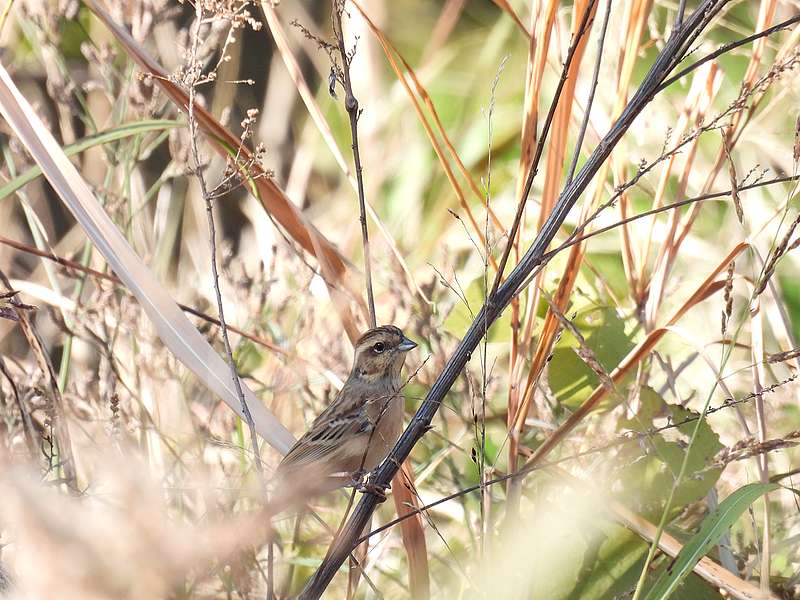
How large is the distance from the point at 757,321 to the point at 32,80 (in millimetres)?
3739

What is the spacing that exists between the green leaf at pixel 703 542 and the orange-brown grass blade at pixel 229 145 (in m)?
0.85

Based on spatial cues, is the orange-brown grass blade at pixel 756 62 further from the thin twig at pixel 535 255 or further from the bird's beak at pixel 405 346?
the bird's beak at pixel 405 346

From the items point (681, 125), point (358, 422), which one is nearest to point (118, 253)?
point (358, 422)

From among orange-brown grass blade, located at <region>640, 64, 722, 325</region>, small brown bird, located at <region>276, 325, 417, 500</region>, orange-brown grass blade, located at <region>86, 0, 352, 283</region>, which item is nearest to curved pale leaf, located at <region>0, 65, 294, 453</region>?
orange-brown grass blade, located at <region>86, 0, 352, 283</region>

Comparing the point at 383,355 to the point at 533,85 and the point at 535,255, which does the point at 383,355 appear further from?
the point at 535,255

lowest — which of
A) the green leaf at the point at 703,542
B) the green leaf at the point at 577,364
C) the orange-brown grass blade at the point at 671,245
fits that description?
the green leaf at the point at 703,542

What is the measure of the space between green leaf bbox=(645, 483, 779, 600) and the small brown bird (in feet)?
2.37

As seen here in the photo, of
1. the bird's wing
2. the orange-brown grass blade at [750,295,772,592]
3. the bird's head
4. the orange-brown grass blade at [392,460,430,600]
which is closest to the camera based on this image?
the orange-brown grass blade at [750,295,772,592]

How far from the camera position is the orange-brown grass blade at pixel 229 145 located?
1.81 metres

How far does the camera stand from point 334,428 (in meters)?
2.50

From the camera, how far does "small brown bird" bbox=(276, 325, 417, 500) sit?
2.21 m

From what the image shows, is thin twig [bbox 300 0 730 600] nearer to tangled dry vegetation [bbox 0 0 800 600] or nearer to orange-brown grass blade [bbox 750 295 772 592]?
tangled dry vegetation [bbox 0 0 800 600]

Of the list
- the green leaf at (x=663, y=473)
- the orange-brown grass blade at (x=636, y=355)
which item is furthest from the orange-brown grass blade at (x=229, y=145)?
the green leaf at (x=663, y=473)

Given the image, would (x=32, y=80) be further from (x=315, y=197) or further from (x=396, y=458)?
(x=396, y=458)
